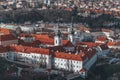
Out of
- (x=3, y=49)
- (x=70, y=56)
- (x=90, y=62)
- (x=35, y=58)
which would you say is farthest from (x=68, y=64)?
(x=3, y=49)

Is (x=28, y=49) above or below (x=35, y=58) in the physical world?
above

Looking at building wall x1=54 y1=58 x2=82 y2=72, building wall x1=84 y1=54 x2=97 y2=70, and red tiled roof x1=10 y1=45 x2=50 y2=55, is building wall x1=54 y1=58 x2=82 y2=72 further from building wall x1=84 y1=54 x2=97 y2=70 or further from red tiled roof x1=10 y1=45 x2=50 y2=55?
red tiled roof x1=10 y1=45 x2=50 y2=55

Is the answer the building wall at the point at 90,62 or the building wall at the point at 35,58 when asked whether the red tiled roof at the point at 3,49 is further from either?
the building wall at the point at 90,62

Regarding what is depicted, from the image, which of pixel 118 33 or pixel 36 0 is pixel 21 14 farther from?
pixel 36 0

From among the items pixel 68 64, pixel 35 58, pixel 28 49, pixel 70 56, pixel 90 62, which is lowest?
pixel 90 62

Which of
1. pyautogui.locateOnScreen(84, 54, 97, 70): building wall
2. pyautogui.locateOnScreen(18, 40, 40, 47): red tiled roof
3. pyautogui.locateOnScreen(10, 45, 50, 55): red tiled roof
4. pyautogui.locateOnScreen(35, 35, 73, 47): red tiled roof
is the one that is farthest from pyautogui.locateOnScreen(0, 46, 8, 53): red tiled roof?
pyautogui.locateOnScreen(84, 54, 97, 70): building wall

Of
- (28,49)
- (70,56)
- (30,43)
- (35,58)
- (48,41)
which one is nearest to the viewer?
(70,56)

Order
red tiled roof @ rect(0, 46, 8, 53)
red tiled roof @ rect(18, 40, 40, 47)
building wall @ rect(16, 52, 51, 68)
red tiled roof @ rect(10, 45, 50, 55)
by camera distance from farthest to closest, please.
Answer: red tiled roof @ rect(18, 40, 40, 47), red tiled roof @ rect(0, 46, 8, 53), red tiled roof @ rect(10, 45, 50, 55), building wall @ rect(16, 52, 51, 68)

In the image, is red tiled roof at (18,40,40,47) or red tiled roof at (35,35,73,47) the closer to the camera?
red tiled roof at (18,40,40,47)

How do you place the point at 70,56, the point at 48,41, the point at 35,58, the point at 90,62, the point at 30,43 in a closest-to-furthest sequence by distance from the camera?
the point at 70,56 < the point at 35,58 < the point at 90,62 < the point at 30,43 < the point at 48,41

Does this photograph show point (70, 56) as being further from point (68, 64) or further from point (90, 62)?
point (90, 62)

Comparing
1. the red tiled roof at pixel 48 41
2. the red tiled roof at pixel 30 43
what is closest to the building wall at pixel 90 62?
the red tiled roof at pixel 48 41

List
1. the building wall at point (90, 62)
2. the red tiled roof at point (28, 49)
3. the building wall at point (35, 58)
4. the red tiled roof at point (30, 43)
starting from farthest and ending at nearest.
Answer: the red tiled roof at point (30, 43)
the red tiled roof at point (28, 49)
the building wall at point (35, 58)
the building wall at point (90, 62)

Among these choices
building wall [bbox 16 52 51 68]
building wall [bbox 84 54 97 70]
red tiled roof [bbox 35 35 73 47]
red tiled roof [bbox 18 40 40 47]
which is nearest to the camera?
building wall [bbox 84 54 97 70]
